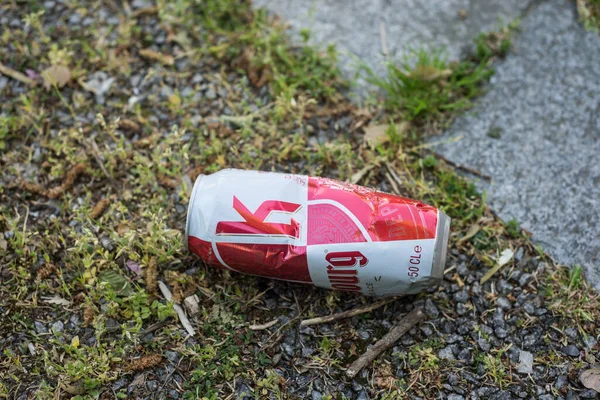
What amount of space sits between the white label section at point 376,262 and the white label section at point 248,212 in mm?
94

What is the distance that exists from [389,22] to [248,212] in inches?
53.3

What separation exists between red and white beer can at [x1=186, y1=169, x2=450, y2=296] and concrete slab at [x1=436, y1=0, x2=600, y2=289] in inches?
21.4

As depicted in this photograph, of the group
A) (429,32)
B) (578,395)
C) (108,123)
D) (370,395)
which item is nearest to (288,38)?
(429,32)

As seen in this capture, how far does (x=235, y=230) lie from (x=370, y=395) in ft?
2.17

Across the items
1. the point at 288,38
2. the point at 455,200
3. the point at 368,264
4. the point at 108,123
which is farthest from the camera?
the point at 288,38

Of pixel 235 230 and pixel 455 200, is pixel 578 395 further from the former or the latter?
pixel 235 230

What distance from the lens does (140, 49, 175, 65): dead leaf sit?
2635mm

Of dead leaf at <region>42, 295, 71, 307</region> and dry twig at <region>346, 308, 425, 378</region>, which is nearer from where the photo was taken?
dry twig at <region>346, 308, 425, 378</region>

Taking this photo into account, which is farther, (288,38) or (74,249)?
(288,38)

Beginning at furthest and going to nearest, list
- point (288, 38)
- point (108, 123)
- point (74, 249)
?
point (288, 38) < point (108, 123) < point (74, 249)

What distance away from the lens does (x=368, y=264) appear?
1846 mm

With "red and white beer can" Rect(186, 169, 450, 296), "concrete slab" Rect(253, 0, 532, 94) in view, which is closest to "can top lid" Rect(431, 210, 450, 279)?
"red and white beer can" Rect(186, 169, 450, 296)

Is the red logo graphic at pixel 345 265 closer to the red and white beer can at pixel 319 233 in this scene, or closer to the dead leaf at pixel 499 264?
the red and white beer can at pixel 319 233

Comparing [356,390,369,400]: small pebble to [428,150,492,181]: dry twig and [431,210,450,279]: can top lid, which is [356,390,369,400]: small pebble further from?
[428,150,492,181]: dry twig
